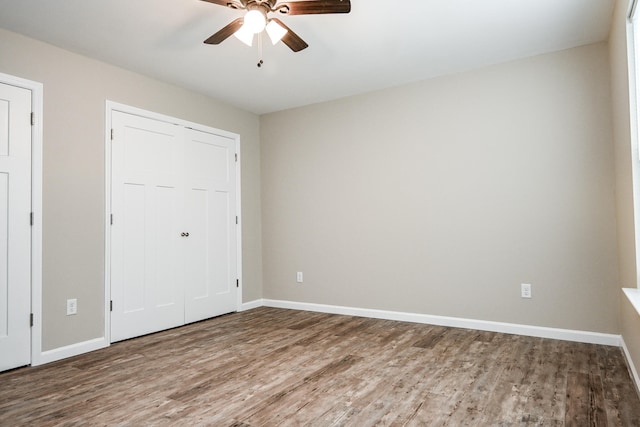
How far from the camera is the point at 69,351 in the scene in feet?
10.2

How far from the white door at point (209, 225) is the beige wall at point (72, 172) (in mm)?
903

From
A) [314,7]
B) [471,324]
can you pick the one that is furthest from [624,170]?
[314,7]

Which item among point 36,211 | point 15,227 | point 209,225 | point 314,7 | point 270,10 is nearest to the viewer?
point 314,7

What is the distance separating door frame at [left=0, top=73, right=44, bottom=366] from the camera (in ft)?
9.61

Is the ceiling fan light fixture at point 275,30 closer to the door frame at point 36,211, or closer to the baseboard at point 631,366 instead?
the door frame at point 36,211

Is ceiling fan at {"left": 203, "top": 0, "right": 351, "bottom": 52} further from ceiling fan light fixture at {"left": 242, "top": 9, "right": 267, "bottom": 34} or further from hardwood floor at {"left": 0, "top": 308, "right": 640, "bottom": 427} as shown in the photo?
hardwood floor at {"left": 0, "top": 308, "right": 640, "bottom": 427}

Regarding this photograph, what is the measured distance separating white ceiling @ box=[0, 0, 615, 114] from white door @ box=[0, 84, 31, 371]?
64cm

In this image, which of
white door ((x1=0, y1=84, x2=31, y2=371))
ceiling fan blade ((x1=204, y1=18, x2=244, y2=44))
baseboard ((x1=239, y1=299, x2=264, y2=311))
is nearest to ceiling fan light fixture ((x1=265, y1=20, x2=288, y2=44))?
ceiling fan blade ((x1=204, y1=18, x2=244, y2=44))

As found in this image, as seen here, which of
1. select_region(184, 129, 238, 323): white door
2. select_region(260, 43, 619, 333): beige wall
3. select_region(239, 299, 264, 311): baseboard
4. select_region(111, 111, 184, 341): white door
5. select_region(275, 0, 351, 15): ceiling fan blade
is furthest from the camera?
select_region(239, 299, 264, 311): baseboard

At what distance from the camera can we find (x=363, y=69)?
3719 mm

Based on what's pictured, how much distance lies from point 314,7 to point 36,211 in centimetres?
250

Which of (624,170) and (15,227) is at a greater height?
(624,170)

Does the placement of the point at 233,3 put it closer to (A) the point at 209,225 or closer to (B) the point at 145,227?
(B) the point at 145,227

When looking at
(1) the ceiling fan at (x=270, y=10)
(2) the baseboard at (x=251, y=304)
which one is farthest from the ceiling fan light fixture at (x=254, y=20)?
(2) the baseboard at (x=251, y=304)
